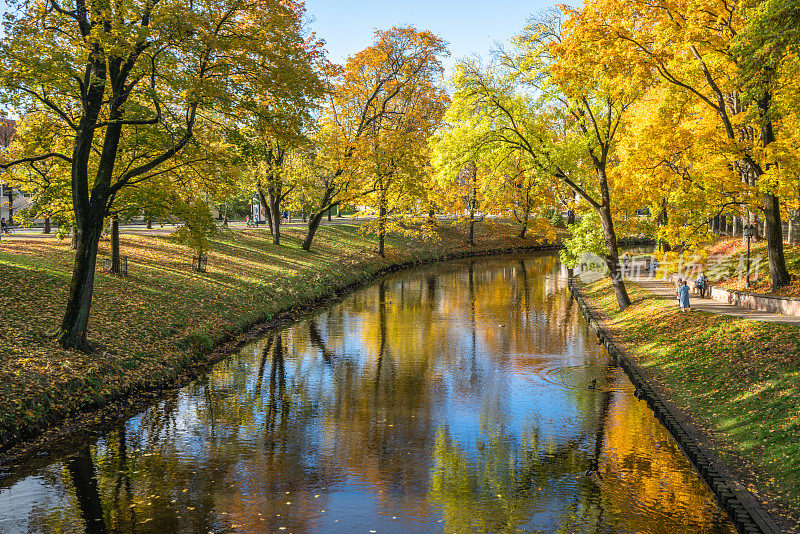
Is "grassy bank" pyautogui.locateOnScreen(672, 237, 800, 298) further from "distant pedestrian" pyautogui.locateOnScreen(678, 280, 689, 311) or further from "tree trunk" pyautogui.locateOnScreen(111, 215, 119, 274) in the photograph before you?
"tree trunk" pyautogui.locateOnScreen(111, 215, 119, 274)

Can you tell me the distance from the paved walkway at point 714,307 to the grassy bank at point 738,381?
28.9 inches

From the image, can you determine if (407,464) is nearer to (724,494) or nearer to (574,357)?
(724,494)

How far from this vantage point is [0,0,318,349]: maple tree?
13.8m

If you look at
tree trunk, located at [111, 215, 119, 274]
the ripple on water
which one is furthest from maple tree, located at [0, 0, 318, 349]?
the ripple on water

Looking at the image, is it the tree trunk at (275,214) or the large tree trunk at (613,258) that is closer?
the large tree trunk at (613,258)

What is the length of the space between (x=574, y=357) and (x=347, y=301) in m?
16.1

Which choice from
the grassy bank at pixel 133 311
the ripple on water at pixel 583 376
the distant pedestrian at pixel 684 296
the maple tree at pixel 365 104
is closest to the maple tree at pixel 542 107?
the distant pedestrian at pixel 684 296

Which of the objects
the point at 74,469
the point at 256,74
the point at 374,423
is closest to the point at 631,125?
the point at 256,74

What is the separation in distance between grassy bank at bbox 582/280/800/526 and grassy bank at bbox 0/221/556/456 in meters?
13.6

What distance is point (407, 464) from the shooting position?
37.9 feet

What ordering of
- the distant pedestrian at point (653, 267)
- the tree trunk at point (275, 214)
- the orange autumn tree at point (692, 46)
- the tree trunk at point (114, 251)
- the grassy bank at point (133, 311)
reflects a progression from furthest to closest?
1. the tree trunk at point (275, 214)
2. the distant pedestrian at point (653, 267)
3. the tree trunk at point (114, 251)
4. the orange autumn tree at point (692, 46)
5. the grassy bank at point (133, 311)

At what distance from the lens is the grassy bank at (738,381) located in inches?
408

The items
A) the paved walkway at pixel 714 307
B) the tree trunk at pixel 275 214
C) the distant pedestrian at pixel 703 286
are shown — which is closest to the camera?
the paved walkway at pixel 714 307

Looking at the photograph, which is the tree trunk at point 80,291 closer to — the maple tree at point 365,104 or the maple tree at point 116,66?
the maple tree at point 116,66
